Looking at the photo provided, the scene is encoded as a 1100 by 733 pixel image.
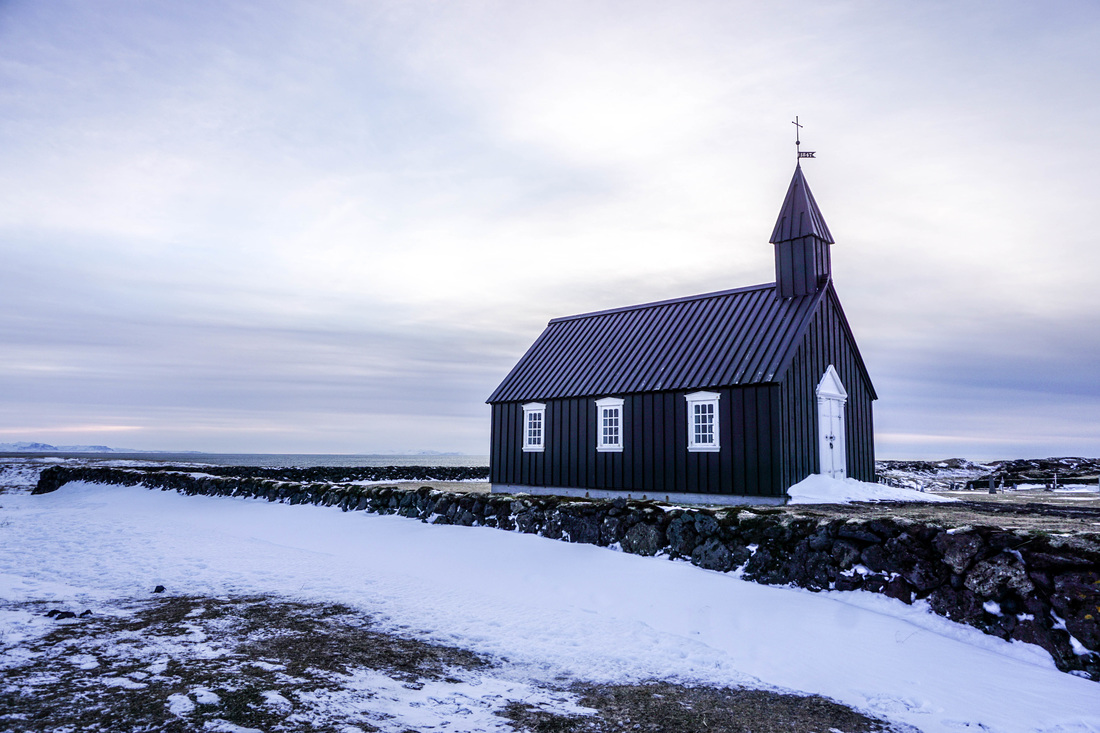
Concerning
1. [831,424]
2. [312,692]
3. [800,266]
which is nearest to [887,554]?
[312,692]

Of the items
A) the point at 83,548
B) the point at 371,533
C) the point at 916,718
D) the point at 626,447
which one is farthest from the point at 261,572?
the point at 626,447

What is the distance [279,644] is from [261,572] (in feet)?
14.6

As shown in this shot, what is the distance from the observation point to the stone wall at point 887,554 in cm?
643

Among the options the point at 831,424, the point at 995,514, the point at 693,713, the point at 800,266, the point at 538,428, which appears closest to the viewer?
the point at 693,713

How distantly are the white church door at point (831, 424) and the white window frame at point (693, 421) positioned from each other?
3.18 metres

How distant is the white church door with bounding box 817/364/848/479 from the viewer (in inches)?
770

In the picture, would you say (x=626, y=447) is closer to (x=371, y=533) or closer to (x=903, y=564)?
(x=371, y=533)

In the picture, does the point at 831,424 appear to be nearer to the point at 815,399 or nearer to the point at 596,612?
the point at 815,399

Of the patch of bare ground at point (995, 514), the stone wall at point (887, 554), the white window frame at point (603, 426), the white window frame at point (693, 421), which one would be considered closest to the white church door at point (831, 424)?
the white window frame at point (693, 421)

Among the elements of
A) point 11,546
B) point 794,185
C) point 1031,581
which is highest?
point 794,185

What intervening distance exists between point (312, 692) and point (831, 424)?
18.2m

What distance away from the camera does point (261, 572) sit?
10547 mm

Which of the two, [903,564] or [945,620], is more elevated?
[903,564]

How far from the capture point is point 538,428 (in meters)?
23.9
